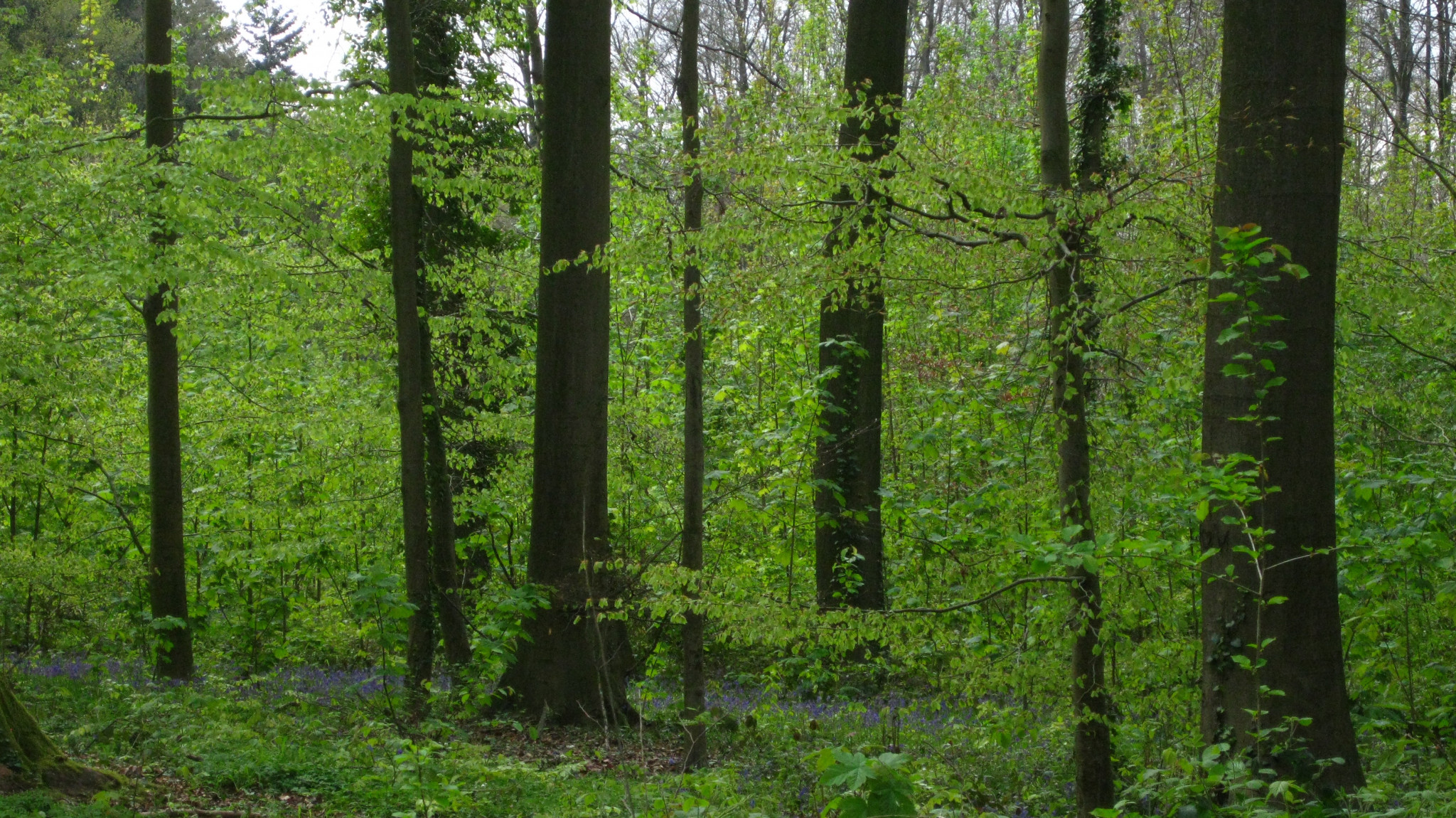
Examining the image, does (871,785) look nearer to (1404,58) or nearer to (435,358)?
(435,358)

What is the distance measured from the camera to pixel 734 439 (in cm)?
1385

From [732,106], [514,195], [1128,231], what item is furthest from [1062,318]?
[514,195]

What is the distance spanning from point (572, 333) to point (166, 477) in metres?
4.70

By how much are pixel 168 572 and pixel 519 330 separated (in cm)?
485

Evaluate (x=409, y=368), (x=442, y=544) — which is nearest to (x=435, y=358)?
(x=442, y=544)

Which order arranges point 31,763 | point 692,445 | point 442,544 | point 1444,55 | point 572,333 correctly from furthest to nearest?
point 1444,55
point 442,544
point 572,333
point 692,445
point 31,763

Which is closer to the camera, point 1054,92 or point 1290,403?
point 1290,403

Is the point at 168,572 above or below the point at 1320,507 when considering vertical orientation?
below

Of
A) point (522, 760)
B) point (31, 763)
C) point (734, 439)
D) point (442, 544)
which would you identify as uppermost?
point (734, 439)

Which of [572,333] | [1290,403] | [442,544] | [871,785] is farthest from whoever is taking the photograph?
[442,544]

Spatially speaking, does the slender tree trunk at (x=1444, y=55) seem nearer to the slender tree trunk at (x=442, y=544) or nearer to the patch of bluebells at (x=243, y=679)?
the slender tree trunk at (x=442, y=544)

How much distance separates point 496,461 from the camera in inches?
484

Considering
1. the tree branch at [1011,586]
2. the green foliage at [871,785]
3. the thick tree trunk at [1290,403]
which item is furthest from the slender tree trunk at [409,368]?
the thick tree trunk at [1290,403]

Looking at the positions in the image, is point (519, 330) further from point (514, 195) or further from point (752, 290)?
point (752, 290)
